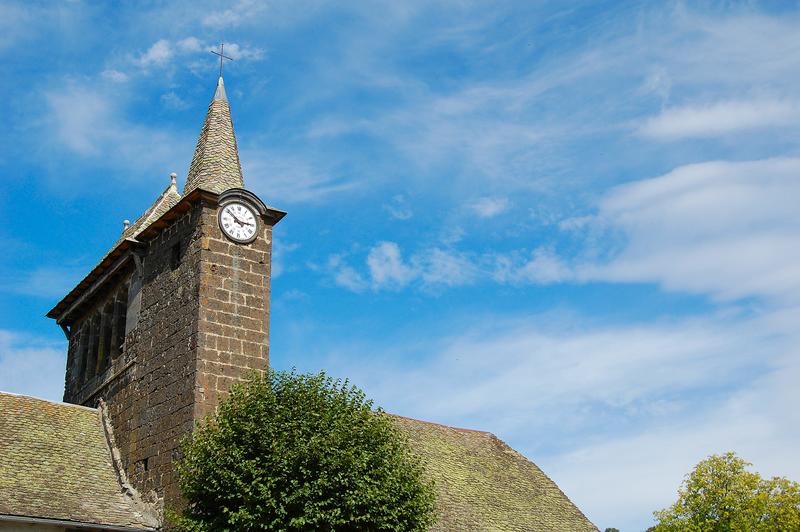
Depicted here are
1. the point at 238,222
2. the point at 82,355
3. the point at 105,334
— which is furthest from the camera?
the point at 82,355

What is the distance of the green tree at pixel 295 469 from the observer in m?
17.2

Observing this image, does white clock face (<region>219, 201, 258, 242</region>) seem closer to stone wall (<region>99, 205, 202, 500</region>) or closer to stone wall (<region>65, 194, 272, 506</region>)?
stone wall (<region>65, 194, 272, 506</region>)

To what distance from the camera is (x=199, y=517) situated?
17.9m

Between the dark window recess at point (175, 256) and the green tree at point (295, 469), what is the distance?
4352 mm

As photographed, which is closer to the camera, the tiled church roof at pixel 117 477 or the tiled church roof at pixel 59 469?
the tiled church roof at pixel 59 469

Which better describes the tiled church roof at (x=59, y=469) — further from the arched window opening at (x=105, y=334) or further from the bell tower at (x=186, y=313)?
the arched window opening at (x=105, y=334)

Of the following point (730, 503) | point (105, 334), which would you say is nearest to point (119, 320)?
point (105, 334)

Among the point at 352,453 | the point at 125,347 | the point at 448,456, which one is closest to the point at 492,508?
the point at 448,456

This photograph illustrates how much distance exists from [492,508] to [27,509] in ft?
43.7

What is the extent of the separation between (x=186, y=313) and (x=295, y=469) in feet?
17.4

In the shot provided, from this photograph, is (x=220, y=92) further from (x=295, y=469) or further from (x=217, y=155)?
(x=295, y=469)

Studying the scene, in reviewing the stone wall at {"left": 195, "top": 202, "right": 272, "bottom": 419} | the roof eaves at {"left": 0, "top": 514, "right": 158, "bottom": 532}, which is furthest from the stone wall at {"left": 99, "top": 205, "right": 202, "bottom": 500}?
the roof eaves at {"left": 0, "top": 514, "right": 158, "bottom": 532}

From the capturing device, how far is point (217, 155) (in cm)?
2320

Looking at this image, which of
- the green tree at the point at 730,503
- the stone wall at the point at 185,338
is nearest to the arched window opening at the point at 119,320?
the stone wall at the point at 185,338
